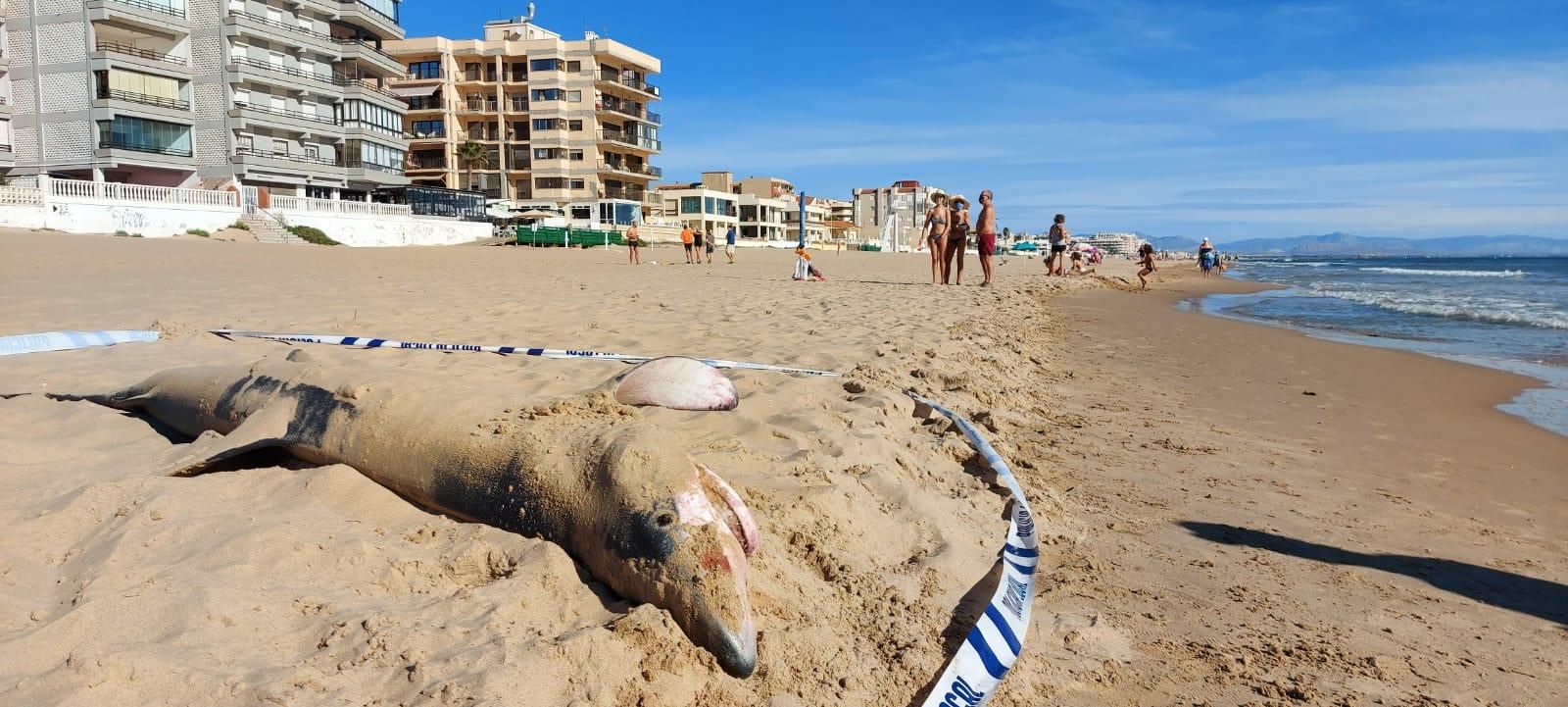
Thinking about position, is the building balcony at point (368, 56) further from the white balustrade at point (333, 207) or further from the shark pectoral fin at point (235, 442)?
the shark pectoral fin at point (235, 442)

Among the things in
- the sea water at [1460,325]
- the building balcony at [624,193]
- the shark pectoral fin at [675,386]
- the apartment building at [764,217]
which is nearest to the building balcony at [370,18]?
the building balcony at [624,193]

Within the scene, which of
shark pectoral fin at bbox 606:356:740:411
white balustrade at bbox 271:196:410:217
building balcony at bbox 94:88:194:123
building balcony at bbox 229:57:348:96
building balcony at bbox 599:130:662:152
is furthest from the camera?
building balcony at bbox 599:130:662:152

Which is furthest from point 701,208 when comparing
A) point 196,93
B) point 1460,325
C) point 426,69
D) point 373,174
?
point 1460,325

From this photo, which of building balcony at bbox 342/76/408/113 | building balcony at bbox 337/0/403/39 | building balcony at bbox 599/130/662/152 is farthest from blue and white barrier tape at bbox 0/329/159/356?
building balcony at bbox 599/130/662/152

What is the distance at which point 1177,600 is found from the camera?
9.86 ft

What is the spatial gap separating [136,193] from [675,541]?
3365cm

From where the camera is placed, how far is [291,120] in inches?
1692

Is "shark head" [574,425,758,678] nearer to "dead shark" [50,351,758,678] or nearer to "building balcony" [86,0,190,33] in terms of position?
"dead shark" [50,351,758,678]

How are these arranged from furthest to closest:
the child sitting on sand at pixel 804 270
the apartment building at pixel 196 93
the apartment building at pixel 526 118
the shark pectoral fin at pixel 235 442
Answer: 1. the apartment building at pixel 526 118
2. the apartment building at pixel 196 93
3. the child sitting on sand at pixel 804 270
4. the shark pectoral fin at pixel 235 442

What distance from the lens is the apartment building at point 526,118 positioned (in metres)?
64.6

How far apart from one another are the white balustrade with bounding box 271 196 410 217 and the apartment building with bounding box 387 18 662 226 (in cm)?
2352

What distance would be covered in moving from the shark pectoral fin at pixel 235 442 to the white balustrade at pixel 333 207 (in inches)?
1385

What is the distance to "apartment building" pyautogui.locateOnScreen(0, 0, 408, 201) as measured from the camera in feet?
120

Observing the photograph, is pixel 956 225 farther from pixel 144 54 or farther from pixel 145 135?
pixel 144 54
